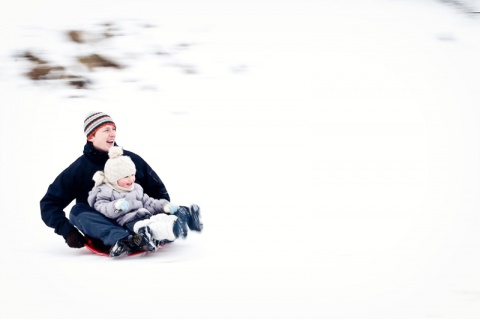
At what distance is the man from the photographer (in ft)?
17.1


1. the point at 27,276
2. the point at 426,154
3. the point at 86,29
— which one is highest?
the point at 86,29

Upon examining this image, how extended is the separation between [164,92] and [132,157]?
110 inches

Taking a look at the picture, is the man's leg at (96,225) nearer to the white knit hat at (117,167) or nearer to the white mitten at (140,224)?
the white mitten at (140,224)

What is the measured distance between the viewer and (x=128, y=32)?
29.8 ft

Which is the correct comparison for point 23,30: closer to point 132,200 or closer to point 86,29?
point 86,29

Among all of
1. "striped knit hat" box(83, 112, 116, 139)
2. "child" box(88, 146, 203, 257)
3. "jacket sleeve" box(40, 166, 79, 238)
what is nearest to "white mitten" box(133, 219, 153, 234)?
"child" box(88, 146, 203, 257)

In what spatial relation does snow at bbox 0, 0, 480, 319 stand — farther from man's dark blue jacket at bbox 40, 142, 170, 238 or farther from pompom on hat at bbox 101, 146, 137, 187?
pompom on hat at bbox 101, 146, 137, 187

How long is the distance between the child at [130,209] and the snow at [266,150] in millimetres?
160

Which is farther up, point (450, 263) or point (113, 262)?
point (450, 263)

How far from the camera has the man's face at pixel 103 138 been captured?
5461 mm

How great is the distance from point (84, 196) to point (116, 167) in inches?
13.9

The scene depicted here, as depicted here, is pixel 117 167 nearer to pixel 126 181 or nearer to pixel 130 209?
pixel 126 181

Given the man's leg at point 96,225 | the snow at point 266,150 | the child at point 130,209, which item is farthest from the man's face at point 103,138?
the snow at point 266,150

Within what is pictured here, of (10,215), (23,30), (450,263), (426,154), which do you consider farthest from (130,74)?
(450,263)
